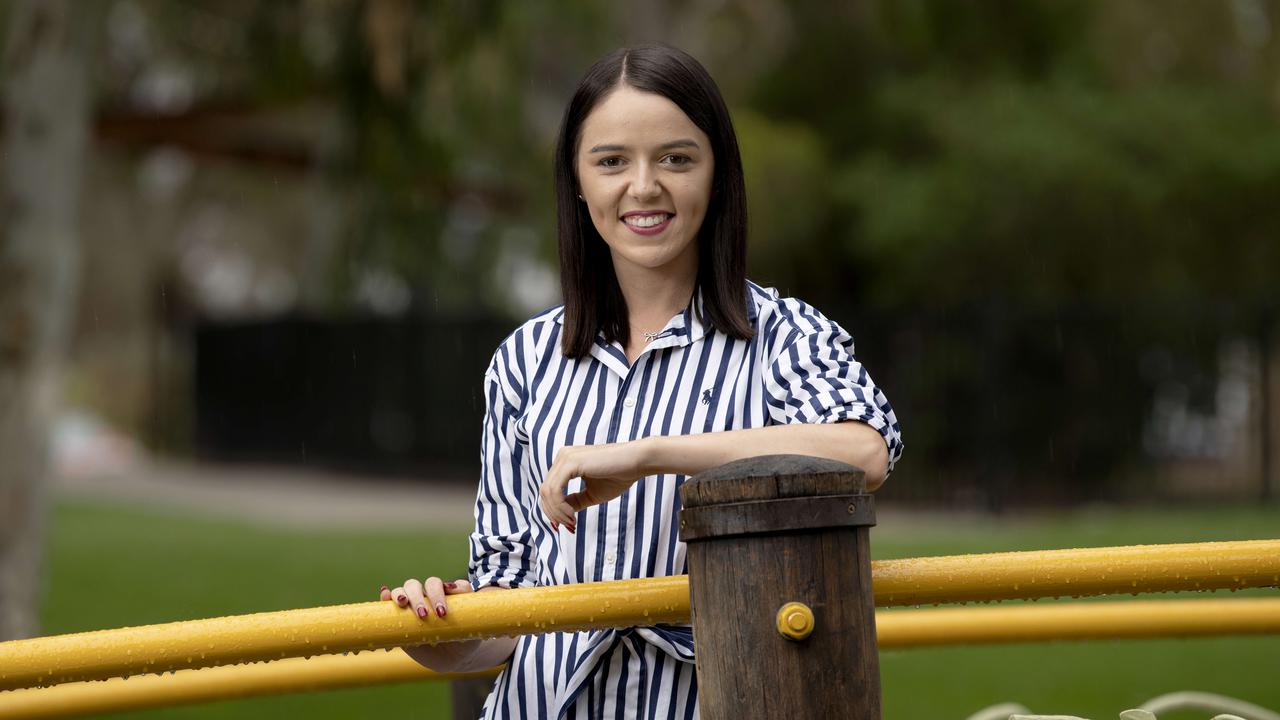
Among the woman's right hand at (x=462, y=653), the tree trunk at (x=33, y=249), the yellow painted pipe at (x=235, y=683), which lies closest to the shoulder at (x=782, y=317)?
the woman's right hand at (x=462, y=653)

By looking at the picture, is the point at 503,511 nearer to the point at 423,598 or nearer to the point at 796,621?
the point at 423,598

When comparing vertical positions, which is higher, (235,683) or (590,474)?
(590,474)

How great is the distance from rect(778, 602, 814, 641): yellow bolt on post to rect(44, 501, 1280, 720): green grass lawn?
4626 mm

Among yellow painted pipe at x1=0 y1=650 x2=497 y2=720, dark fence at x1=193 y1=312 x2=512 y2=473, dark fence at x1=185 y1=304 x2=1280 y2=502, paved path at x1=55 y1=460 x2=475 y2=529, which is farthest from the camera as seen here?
dark fence at x1=193 y1=312 x2=512 y2=473

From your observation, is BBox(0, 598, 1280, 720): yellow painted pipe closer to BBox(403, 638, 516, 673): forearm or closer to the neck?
BBox(403, 638, 516, 673): forearm

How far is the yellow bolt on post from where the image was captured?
68.7 inches

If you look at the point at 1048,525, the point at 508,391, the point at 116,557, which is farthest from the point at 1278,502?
the point at 508,391

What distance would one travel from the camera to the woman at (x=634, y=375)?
2.16 m

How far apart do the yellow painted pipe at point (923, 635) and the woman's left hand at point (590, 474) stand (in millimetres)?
696

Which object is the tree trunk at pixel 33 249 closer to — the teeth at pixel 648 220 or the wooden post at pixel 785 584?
the teeth at pixel 648 220

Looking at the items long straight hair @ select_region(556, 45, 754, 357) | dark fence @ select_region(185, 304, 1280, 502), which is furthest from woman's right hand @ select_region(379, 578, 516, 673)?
dark fence @ select_region(185, 304, 1280, 502)

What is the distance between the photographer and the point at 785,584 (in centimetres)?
176

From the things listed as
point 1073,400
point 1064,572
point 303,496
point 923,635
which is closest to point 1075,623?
point 923,635

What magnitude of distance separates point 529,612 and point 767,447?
0.36 metres
